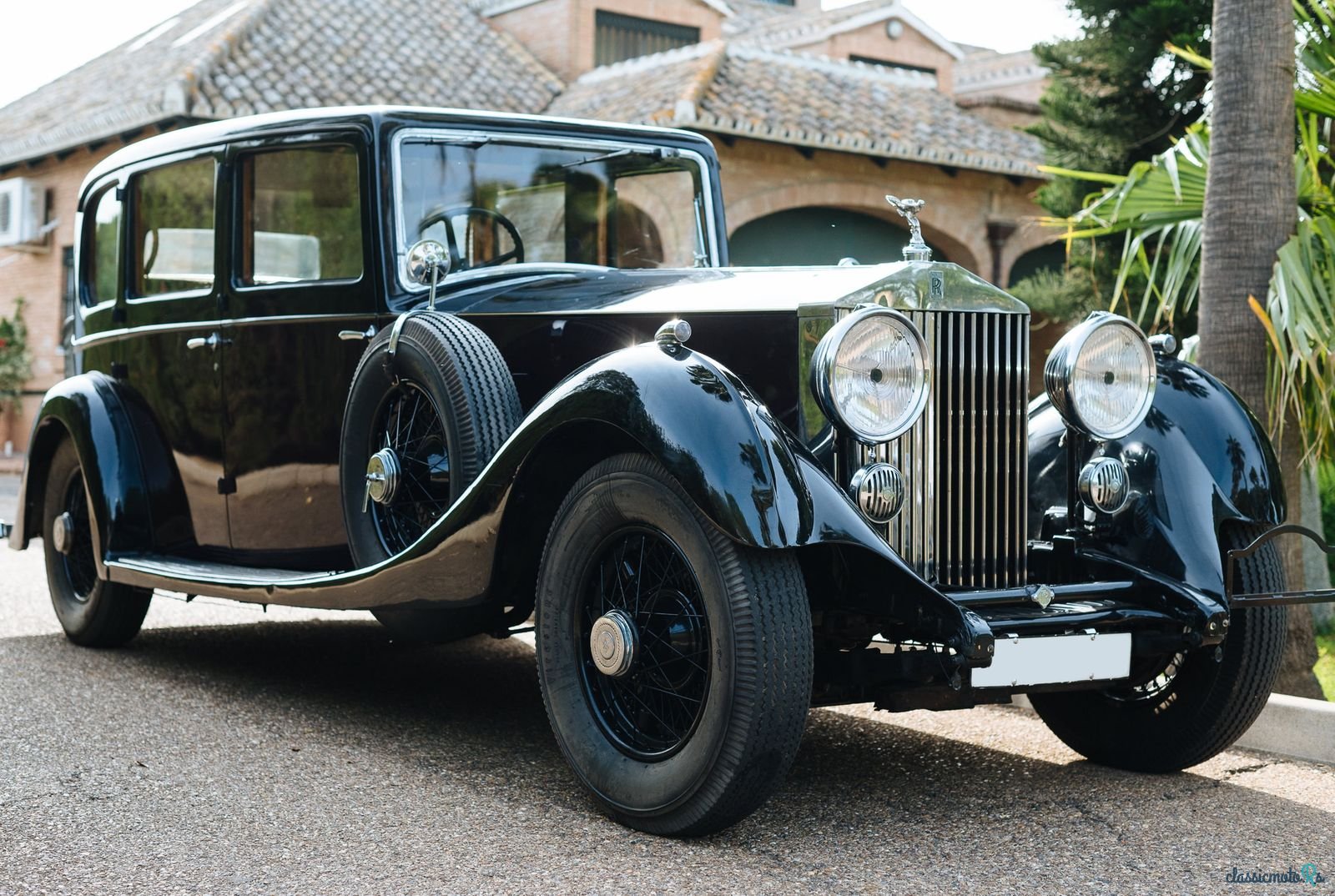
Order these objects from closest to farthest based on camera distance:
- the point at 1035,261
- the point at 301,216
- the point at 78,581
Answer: the point at 301,216 < the point at 78,581 < the point at 1035,261

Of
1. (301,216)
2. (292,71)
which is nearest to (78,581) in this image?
(301,216)

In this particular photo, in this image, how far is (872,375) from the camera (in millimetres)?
3307

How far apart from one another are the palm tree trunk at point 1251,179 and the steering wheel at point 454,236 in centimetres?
241

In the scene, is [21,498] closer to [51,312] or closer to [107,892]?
[107,892]

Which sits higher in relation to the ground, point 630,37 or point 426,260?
point 630,37

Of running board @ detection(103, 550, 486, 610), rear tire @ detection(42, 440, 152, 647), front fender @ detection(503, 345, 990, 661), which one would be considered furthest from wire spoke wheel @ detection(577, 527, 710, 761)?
rear tire @ detection(42, 440, 152, 647)

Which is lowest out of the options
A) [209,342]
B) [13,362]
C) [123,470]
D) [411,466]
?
[13,362]

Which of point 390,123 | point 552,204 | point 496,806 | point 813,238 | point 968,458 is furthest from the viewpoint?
point 813,238

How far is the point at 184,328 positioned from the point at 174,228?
1.41 feet

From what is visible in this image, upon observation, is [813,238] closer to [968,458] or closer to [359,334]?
[359,334]

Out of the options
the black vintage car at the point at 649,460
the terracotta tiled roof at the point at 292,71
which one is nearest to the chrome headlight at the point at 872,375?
the black vintage car at the point at 649,460

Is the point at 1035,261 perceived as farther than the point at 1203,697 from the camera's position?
Yes

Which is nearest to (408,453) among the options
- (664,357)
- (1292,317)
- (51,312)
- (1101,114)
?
(664,357)

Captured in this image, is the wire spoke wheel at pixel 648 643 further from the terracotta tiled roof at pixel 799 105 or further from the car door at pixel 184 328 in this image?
the terracotta tiled roof at pixel 799 105
